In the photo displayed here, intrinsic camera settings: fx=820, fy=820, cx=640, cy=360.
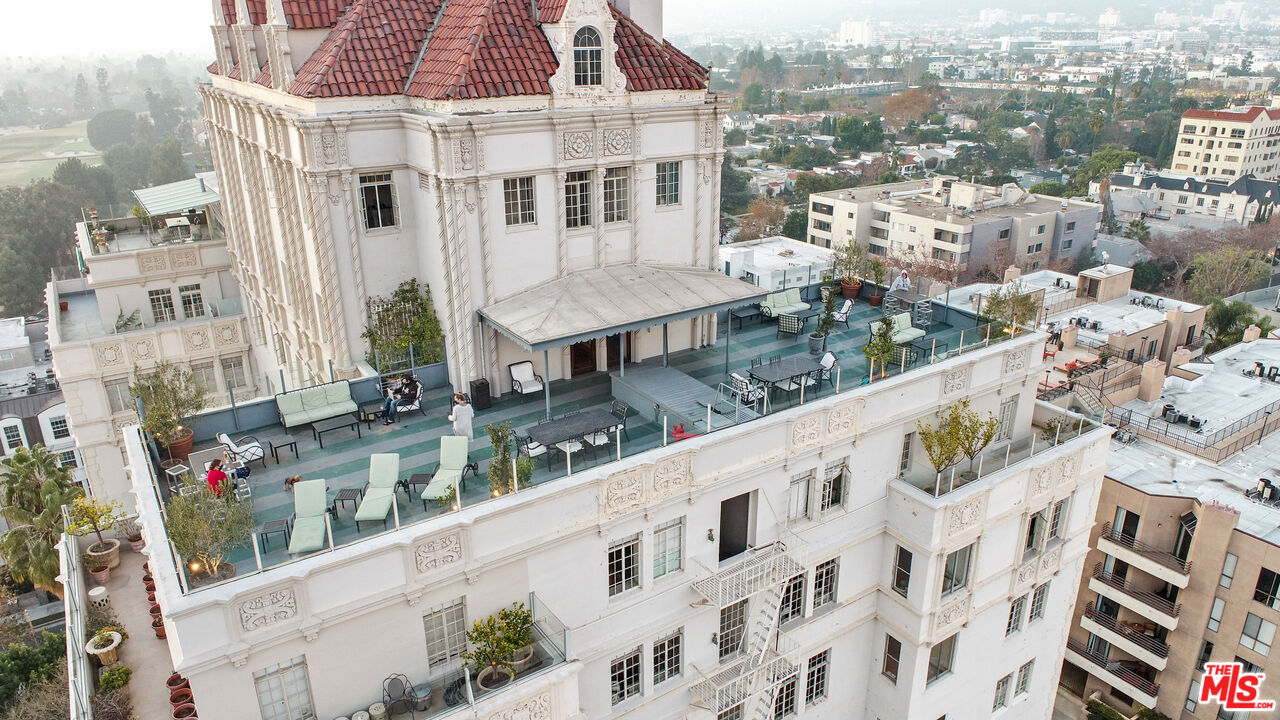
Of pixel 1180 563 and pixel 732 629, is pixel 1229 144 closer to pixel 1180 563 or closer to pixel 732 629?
pixel 1180 563

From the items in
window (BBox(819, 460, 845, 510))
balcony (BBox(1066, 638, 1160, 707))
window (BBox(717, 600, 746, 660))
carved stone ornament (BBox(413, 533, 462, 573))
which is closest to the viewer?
carved stone ornament (BBox(413, 533, 462, 573))

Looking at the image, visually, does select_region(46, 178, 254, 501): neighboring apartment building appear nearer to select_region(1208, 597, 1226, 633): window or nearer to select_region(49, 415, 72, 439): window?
select_region(49, 415, 72, 439): window

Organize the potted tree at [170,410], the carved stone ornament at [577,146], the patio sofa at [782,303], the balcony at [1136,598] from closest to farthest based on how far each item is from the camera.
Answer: the potted tree at [170,410] → the carved stone ornament at [577,146] → the patio sofa at [782,303] → the balcony at [1136,598]

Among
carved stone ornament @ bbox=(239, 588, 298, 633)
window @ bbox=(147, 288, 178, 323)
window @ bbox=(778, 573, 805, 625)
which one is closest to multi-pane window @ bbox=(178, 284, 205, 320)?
window @ bbox=(147, 288, 178, 323)

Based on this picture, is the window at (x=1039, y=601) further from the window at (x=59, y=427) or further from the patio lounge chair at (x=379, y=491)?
the window at (x=59, y=427)

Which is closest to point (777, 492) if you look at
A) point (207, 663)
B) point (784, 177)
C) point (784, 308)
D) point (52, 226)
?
point (784, 308)

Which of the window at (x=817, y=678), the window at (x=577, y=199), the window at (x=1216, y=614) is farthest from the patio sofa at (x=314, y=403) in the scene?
the window at (x=1216, y=614)

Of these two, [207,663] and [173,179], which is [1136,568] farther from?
[173,179]
